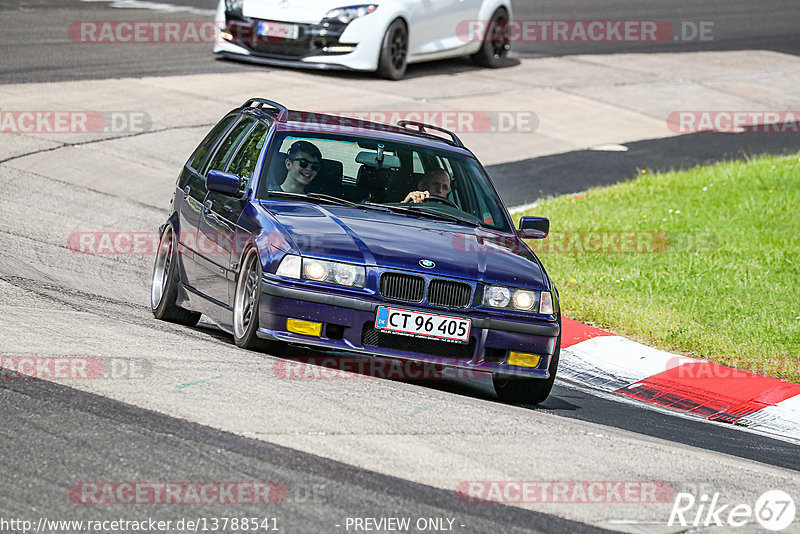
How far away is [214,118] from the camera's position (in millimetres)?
16781

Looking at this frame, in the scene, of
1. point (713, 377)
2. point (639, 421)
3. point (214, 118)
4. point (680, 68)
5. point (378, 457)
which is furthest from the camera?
point (680, 68)

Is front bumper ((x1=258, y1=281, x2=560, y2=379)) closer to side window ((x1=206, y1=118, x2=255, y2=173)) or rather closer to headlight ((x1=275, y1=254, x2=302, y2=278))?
headlight ((x1=275, y1=254, x2=302, y2=278))

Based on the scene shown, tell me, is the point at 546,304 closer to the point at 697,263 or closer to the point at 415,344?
the point at 415,344

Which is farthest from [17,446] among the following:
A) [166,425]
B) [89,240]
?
[89,240]

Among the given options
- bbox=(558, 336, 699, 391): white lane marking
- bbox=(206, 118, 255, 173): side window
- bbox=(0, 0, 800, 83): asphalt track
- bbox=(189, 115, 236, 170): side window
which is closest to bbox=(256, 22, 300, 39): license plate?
bbox=(0, 0, 800, 83): asphalt track

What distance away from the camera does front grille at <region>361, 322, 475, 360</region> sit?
283 inches

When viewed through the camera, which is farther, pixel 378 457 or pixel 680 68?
pixel 680 68

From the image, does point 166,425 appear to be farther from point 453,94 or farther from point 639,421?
point 453,94

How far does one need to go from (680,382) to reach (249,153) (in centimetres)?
353

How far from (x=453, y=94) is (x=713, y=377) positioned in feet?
36.1

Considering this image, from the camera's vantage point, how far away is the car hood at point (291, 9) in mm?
18781

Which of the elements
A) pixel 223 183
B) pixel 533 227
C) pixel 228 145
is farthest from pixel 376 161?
pixel 228 145

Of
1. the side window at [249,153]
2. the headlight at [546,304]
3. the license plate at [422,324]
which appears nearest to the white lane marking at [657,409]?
the headlight at [546,304]

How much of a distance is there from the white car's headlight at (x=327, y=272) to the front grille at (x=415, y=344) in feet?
0.88
